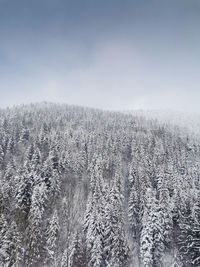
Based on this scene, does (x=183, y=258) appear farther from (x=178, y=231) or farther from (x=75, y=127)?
(x=75, y=127)

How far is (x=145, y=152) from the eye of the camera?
87.3 metres

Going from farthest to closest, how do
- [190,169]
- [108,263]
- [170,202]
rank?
[190,169], [170,202], [108,263]

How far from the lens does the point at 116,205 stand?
49000mm

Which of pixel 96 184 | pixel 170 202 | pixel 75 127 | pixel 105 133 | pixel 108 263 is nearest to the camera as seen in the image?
pixel 108 263

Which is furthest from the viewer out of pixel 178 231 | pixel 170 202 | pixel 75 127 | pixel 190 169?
pixel 75 127

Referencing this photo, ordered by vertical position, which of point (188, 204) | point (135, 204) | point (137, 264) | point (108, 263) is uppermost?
point (188, 204)

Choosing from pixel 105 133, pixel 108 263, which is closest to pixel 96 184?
pixel 108 263

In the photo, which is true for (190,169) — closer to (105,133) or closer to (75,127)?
(105,133)

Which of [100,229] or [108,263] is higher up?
[100,229]

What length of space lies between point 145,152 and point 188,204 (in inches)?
1502

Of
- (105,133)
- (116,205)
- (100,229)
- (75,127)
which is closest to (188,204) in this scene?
(116,205)

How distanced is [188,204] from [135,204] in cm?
1158

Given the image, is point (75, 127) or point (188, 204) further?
point (75, 127)

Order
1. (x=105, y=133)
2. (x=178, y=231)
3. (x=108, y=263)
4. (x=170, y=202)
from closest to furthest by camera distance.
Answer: (x=108, y=263), (x=178, y=231), (x=170, y=202), (x=105, y=133)
